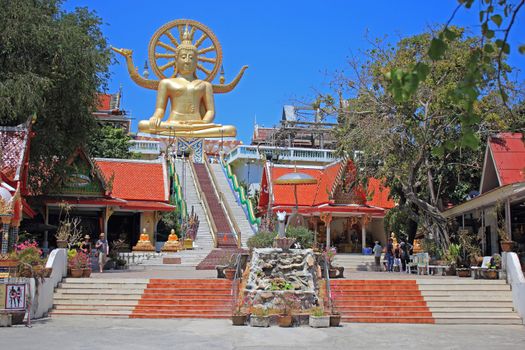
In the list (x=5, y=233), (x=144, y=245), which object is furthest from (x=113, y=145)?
(x=5, y=233)

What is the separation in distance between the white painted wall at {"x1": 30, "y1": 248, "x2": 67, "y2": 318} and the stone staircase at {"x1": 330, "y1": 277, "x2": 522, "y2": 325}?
247 inches

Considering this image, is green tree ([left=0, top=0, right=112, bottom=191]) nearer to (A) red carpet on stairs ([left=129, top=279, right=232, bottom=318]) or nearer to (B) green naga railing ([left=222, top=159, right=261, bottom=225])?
(A) red carpet on stairs ([left=129, top=279, right=232, bottom=318])

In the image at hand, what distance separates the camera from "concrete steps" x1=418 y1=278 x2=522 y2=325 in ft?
46.3

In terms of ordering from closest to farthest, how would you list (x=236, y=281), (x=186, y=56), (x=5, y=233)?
(x=236, y=281)
(x=5, y=233)
(x=186, y=56)

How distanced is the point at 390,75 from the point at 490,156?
16368 mm

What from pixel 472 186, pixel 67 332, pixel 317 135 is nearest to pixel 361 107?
pixel 472 186

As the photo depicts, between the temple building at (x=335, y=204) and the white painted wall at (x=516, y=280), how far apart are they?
1121cm

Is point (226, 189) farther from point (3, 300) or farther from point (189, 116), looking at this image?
point (3, 300)

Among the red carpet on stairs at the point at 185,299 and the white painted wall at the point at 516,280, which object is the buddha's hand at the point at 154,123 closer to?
the red carpet on stairs at the point at 185,299

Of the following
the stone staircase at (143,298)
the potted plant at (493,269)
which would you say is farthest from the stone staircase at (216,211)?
the potted plant at (493,269)

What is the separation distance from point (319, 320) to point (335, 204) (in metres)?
15.5

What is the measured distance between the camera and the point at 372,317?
1404cm

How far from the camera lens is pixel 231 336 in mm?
11555

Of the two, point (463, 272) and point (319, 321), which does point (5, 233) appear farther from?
point (463, 272)
